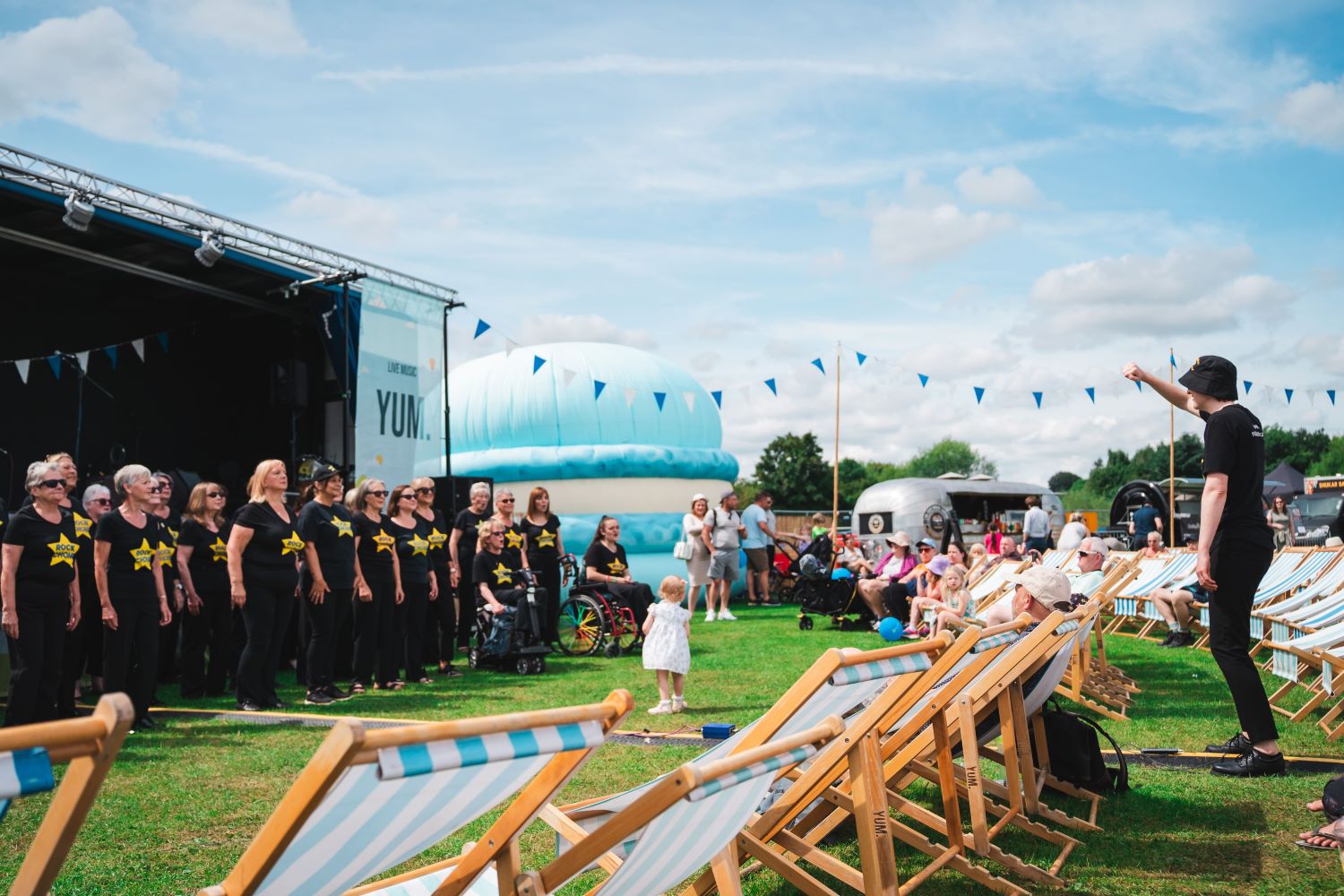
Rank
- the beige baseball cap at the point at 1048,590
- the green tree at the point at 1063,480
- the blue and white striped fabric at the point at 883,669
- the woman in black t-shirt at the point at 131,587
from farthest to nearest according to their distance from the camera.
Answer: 1. the green tree at the point at 1063,480
2. the woman in black t-shirt at the point at 131,587
3. the beige baseball cap at the point at 1048,590
4. the blue and white striped fabric at the point at 883,669

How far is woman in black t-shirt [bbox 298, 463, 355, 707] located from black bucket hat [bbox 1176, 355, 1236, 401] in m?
5.58

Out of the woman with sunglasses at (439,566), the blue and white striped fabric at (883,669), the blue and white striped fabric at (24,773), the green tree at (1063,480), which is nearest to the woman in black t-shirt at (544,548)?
the woman with sunglasses at (439,566)

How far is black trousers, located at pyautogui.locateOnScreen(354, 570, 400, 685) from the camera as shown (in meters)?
8.03

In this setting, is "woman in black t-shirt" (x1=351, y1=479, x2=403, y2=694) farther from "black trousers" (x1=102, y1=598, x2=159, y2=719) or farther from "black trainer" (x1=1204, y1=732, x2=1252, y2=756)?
"black trainer" (x1=1204, y1=732, x2=1252, y2=756)

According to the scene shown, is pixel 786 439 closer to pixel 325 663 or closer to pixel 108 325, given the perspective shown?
pixel 108 325

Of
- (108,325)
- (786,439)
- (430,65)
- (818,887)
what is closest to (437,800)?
(818,887)

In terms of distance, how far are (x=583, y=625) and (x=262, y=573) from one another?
13.0ft

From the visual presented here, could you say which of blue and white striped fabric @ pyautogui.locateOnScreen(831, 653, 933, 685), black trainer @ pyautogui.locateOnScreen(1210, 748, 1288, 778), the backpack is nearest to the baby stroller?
the backpack

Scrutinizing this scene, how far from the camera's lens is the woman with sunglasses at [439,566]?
884cm

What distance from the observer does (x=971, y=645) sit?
3268 mm

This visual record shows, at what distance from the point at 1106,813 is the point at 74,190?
380 inches

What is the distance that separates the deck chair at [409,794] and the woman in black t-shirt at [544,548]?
799cm

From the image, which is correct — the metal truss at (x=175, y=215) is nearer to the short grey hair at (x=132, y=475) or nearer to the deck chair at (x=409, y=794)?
the short grey hair at (x=132, y=475)

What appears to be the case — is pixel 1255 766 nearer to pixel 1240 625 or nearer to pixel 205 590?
pixel 1240 625
